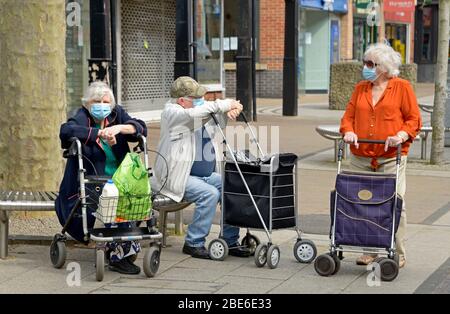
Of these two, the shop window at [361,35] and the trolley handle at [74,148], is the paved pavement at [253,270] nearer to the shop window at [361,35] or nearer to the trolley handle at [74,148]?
the trolley handle at [74,148]

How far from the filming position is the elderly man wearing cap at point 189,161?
23.4ft

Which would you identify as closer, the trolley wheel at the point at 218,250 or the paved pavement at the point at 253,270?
A: the paved pavement at the point at 253,270

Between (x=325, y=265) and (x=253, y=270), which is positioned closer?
(x=325, y=265)

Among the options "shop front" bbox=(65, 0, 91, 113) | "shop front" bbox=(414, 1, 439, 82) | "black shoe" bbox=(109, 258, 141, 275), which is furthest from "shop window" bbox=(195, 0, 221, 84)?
"shop front" bbox=(414, 1, 439, 82)

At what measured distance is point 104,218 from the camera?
639cm

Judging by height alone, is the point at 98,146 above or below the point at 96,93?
below

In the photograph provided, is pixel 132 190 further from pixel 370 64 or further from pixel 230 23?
pixel 230 23

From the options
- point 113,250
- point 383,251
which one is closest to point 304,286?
point 383,251

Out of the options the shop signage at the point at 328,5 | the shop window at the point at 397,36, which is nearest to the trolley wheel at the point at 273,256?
the shop signage at the point at 328,5

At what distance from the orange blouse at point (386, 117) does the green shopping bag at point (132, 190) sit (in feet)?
5.24

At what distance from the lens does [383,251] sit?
21.8 ft

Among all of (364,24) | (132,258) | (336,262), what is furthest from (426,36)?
(132,258)

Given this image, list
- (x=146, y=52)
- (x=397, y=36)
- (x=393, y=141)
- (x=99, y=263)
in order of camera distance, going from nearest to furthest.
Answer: (x=99, y=263), (x=393, y=141), (x=146, y=52), (x=397, y=36)

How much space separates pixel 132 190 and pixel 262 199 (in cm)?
106
